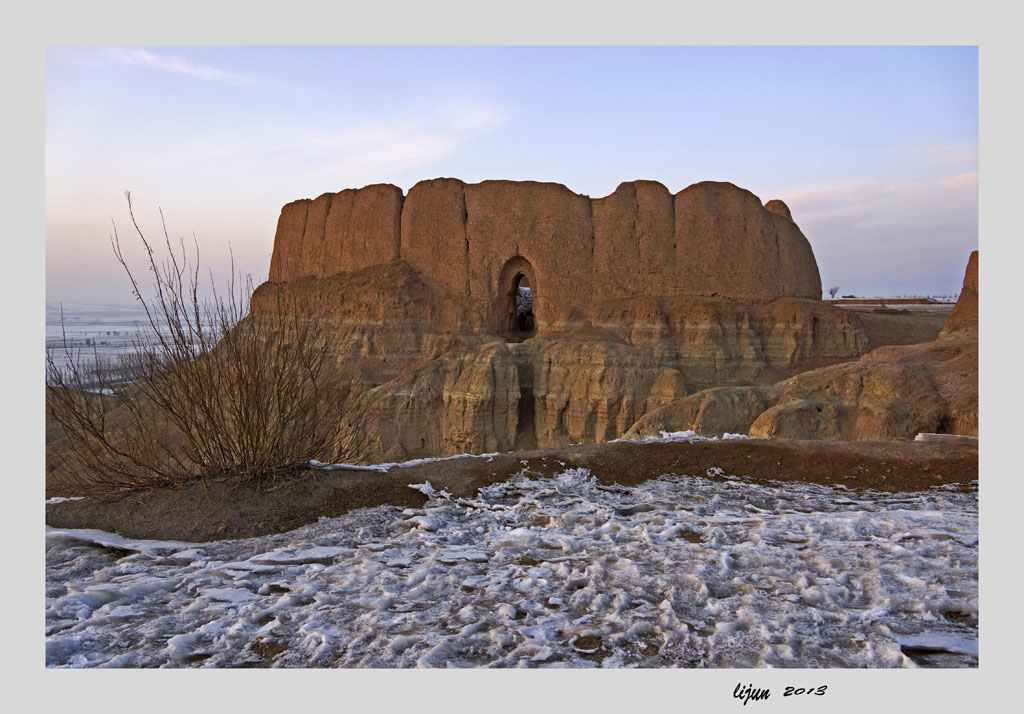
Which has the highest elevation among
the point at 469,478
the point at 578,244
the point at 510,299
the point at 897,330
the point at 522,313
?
the point at 578,244

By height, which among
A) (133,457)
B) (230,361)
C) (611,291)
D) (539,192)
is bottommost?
(133,457)

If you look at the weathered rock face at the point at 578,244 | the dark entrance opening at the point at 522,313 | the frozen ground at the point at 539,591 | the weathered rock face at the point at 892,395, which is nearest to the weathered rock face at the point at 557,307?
the weathered rock face at the point at 578,244

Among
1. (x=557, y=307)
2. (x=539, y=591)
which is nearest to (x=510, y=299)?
(x=557, y=307)

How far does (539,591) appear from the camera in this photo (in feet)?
12.3

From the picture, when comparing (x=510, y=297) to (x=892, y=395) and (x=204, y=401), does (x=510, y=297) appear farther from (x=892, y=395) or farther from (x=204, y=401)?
(x=204, y=401)

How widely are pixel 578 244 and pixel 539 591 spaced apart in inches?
963

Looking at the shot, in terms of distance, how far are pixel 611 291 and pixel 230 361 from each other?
22131 mm

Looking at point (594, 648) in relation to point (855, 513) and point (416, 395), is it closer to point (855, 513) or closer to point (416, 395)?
point (855, 513)

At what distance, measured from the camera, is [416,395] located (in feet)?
82.1

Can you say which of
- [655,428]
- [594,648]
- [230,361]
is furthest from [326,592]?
[655,428]

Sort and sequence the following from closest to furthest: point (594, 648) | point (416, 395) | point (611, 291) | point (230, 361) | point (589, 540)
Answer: point (594, 648) < point (589, 540) < point (230, 361) < point (416, 395) < point (611, 291)

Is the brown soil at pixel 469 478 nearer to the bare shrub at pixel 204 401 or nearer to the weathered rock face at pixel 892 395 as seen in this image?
the bare shrub at pixel 204 401

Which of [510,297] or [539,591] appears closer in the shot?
[539,591]

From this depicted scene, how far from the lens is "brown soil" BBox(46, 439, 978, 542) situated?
16.6ft
